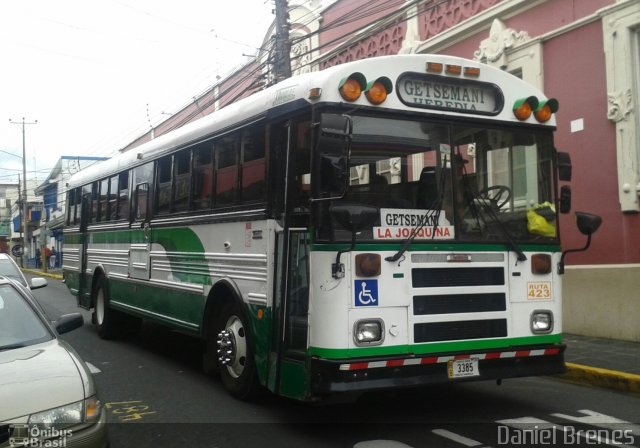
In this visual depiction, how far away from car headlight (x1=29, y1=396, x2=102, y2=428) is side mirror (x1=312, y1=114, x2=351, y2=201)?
2196 millimetres

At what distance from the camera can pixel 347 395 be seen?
16.0 ft

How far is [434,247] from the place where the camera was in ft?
17.1

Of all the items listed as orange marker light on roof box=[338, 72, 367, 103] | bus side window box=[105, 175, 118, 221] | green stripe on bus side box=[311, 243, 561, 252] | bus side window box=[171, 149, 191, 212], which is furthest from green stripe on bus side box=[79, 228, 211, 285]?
orange marker light on roof box=[338, 72, 367, 103]

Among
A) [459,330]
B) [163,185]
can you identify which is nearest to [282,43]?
[163,185]

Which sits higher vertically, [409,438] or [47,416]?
[47,416]

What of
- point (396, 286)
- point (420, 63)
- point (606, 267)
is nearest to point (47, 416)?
point (396, 286)

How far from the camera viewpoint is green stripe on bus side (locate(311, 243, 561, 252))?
4.95 metres

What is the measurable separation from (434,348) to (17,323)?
128 inches

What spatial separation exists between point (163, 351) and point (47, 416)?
20.2 ft

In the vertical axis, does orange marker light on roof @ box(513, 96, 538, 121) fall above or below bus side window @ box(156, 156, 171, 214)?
above

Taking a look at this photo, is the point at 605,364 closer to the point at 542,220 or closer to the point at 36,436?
the point at 542,220

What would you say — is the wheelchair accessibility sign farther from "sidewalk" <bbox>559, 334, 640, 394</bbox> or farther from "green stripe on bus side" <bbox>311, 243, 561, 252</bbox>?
"sidewalk" <bbox>559, 334, 640, 394</bbox>

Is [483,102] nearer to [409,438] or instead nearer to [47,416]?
[409,438]

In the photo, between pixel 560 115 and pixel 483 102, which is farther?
pixel 560 115
